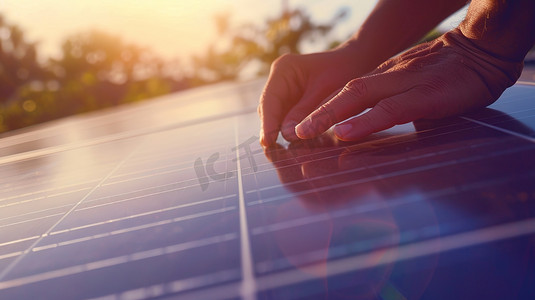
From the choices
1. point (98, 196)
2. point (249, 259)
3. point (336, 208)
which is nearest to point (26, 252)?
point (98, 196)

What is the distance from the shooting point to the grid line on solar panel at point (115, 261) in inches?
43.2

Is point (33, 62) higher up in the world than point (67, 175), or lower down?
higher up

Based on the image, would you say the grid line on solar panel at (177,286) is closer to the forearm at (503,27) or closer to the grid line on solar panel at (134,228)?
the grid line on solar panel at (134,228)

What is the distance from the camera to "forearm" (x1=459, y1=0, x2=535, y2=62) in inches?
76.0

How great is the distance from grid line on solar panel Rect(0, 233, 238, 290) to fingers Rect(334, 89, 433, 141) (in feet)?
3.45

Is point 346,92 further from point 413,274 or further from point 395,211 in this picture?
point 413,274

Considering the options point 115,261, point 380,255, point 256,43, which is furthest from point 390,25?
point 256,43

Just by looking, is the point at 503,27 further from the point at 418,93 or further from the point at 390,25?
the point at 390,25

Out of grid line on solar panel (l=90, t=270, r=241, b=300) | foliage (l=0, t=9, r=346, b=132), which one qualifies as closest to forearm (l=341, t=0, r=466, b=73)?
grid line on solar panel (l=90, t=270, r=241, b=300)

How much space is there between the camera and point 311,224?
108 cm

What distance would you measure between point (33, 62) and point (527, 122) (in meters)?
50.0

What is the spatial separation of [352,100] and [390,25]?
1631mm

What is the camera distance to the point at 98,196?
1.96 meters

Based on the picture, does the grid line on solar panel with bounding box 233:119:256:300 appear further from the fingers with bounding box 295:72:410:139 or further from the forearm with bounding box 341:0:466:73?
the forearm with bounding box 341:0:466:73
